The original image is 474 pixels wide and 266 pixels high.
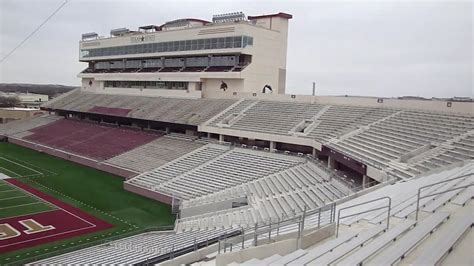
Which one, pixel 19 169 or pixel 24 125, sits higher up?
pixel 24 125

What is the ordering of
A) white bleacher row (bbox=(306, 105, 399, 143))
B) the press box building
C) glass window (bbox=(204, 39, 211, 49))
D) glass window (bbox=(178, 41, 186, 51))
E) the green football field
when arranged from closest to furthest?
the green football field, white bleacher row (bbox=(306, 105, 399, 143)), the press box building, glass window (bbox=(204, 39, 211, 49)), glass window (bbox=(178, 41, 186, 51))

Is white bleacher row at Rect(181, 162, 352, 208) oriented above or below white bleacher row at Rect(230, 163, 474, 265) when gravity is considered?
below

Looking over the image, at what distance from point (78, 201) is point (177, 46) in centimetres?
2024

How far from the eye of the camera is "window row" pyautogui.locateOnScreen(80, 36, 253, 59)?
33250 mm

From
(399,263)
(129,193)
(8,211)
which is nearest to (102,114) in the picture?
(129,193)

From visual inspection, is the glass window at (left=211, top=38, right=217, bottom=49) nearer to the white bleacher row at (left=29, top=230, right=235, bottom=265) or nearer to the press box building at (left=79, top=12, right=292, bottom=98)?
the press box building at (left=79, top=12, right=292, bottom=98)

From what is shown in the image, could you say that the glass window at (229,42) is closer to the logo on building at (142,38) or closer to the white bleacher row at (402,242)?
the logo on building at (142,38)

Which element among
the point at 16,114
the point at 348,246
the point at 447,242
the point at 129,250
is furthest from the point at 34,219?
the point at 16,114

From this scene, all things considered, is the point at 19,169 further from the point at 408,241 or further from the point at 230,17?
the point at 408,241

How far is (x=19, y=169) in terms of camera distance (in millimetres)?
29766

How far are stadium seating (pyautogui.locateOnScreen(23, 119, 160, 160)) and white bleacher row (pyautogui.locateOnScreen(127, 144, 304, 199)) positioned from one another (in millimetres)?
7501

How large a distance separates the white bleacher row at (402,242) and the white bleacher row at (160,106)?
77.3 ft

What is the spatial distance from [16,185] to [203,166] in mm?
A: 11124

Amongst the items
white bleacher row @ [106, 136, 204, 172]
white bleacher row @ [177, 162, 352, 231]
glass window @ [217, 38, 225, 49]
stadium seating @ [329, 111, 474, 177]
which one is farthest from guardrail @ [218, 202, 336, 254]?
glass window @ [217, 38, 225, 49]
